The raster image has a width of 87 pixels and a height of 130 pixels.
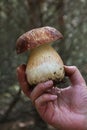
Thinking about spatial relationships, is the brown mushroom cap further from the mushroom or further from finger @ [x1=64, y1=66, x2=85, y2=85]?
finger @ [x1=64, y1=66, x2=85, y2=85]

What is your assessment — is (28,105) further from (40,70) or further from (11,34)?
(40,70)

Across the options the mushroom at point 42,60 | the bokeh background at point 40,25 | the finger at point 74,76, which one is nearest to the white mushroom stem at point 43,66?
the mushroom at point 42,60

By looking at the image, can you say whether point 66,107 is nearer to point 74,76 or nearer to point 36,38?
point 74,76

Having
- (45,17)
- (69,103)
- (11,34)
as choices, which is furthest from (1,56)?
(69,103)

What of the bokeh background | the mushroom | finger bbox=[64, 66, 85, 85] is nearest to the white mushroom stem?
the mushroom

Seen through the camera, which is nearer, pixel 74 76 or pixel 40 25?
pixel 74 76

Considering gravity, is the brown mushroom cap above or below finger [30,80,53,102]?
above

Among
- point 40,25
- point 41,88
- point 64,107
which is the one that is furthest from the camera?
point 40,25

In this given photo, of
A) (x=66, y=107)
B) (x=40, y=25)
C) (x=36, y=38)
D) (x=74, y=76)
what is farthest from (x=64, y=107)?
(x=40, y=25)

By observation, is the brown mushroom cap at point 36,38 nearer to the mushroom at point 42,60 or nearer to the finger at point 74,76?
the mushroom at point 42,60
